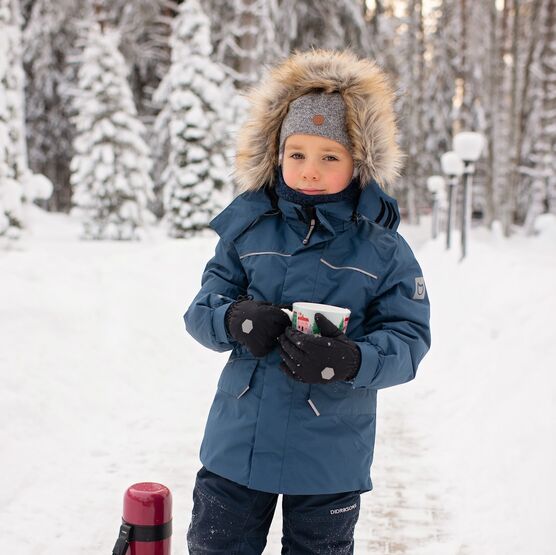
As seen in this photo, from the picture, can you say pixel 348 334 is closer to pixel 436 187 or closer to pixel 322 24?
pixel 322 24

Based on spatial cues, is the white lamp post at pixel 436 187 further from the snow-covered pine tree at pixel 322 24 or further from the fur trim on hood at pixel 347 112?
the fur trim on hood at pixel 347 112

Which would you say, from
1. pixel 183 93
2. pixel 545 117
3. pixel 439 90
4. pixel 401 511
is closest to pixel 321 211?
pixel 401 511

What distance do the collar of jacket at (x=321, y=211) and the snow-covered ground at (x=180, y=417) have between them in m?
1.91

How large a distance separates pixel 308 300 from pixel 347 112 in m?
0.66

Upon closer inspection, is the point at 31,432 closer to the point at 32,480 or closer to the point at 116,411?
the point at 32,480

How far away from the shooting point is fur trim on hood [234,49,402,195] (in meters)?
2.26

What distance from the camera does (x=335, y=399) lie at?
2.12 meters

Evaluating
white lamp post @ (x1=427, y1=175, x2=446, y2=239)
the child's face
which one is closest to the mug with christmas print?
the child's face

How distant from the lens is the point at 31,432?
15.5 feet

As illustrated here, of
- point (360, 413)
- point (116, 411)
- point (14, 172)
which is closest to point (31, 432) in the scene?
point (116, 411)

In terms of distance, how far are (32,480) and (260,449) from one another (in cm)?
269

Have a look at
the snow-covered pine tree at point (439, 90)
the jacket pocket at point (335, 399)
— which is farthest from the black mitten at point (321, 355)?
the snow-covered pine tree at point (439, 90)

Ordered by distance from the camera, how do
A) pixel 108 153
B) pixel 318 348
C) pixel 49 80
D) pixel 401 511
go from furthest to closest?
pixel 49 80 < pixel 108 153 < pixel 401 511 < pixel 318 348

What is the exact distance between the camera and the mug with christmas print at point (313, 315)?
1951mm
